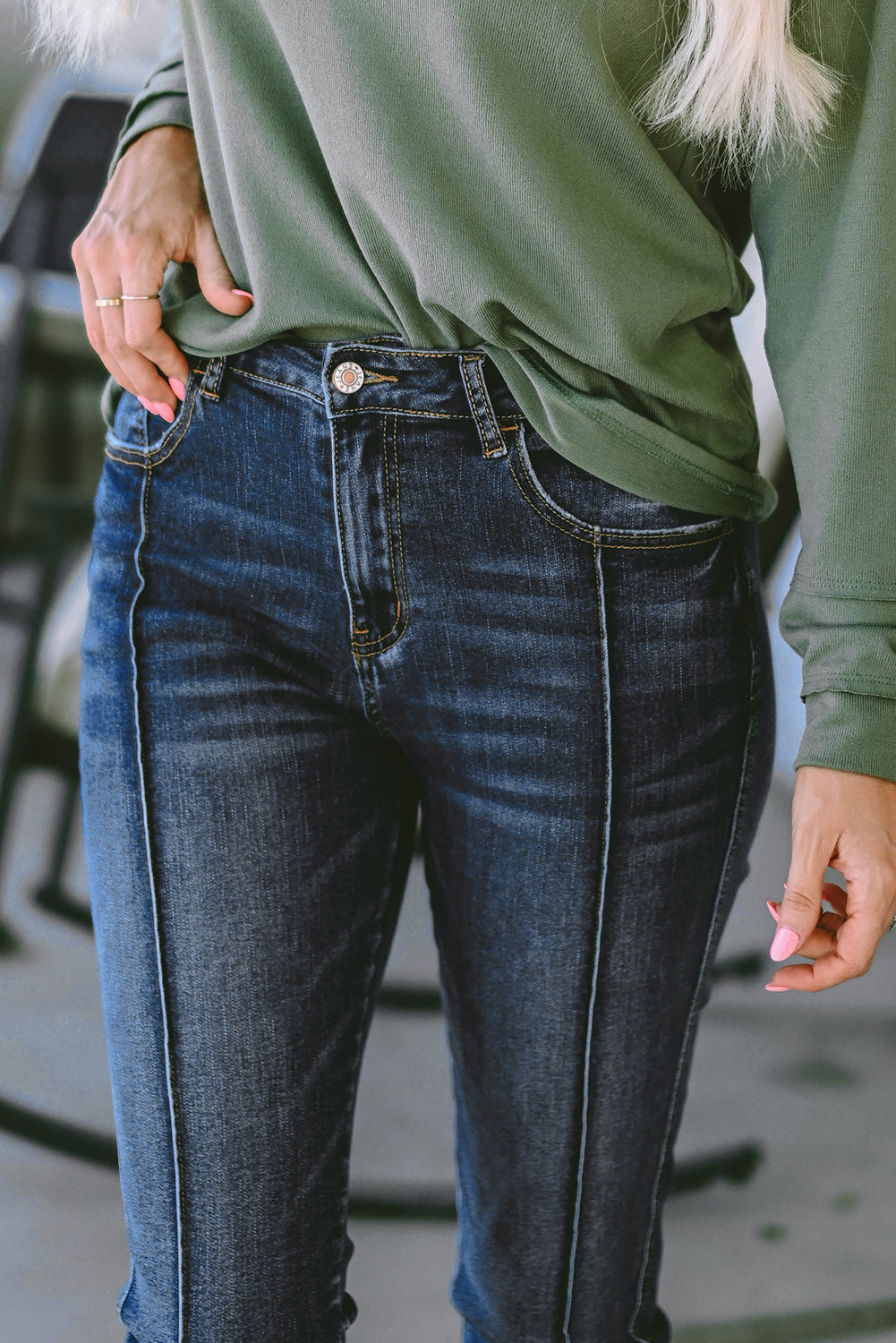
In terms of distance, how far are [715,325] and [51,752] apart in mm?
1362

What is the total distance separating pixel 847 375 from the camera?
0.63m

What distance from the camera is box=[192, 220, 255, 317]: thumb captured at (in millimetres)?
672

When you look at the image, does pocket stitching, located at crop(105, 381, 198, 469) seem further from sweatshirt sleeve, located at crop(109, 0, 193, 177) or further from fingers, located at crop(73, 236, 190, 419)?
sweatshirt sleeve, located at crop(109, 0, 193, 177)

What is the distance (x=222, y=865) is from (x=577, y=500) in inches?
12.9

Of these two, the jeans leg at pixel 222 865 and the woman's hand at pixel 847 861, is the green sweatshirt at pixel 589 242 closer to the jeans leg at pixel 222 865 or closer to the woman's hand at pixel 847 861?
the woman's hand at pixel 847 861

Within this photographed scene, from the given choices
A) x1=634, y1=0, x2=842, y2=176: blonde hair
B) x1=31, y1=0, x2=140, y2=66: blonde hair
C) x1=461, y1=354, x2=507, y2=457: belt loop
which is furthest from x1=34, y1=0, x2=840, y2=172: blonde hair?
x1=31, y1=0, x2=140, y2=66: blonde hair

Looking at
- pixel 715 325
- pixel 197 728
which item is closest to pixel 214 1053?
pixel 197 728

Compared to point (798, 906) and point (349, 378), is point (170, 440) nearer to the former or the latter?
point (349, 378)

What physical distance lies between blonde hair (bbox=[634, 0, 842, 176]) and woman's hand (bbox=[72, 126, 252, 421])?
30 centimetres

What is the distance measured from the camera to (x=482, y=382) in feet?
2.06

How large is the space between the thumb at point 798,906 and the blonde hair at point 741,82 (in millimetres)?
447

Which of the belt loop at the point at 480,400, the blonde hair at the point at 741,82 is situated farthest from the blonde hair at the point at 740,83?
the belt loop at the point at 480,400

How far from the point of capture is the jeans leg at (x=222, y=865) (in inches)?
25.9

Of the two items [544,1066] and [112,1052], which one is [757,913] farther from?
[112,1052]
